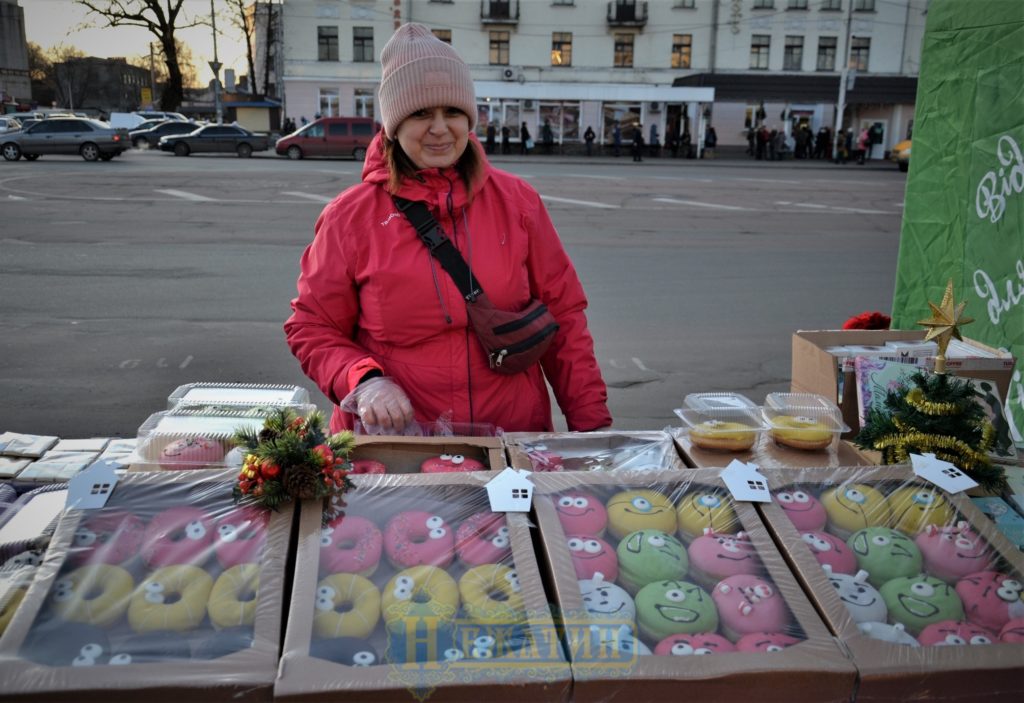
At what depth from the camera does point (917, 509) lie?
2072 millimetres

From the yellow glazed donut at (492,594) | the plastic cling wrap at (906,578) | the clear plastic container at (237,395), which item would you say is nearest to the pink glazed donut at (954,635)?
the plastic cling wrap at (906,578)

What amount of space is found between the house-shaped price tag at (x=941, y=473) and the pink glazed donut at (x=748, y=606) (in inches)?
24.9

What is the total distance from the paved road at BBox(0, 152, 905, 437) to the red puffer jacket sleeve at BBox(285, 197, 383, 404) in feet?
10.8

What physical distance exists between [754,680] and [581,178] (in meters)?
23.2

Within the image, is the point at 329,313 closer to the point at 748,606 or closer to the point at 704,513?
the point at 704,513

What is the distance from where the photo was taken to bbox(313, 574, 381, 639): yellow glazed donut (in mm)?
1641

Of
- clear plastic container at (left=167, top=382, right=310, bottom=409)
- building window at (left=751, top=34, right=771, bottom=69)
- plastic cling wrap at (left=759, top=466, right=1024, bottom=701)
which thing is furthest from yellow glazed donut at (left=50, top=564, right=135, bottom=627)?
building window at (left=751, top=34, right=771, bottom=69)

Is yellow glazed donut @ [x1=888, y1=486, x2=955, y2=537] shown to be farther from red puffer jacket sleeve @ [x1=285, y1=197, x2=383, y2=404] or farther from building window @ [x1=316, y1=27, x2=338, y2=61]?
building window @ [x1=316, y1=27, x2=338, y2=61]

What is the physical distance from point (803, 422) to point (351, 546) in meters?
1.42

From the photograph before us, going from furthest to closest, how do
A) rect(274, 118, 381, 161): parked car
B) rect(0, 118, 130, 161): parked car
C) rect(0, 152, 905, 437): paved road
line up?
rect(274, 118, 381, 161): parked car → rect(0, 118, 130, 161): parked car → rect(0, 152, 905, 437): paved road

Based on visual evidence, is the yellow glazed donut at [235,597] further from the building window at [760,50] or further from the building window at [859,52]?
the building window at [859,52]

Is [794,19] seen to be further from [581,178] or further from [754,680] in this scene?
[754,680]

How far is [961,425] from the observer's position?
229cm

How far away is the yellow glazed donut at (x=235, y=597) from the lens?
Answer: 1658mm
